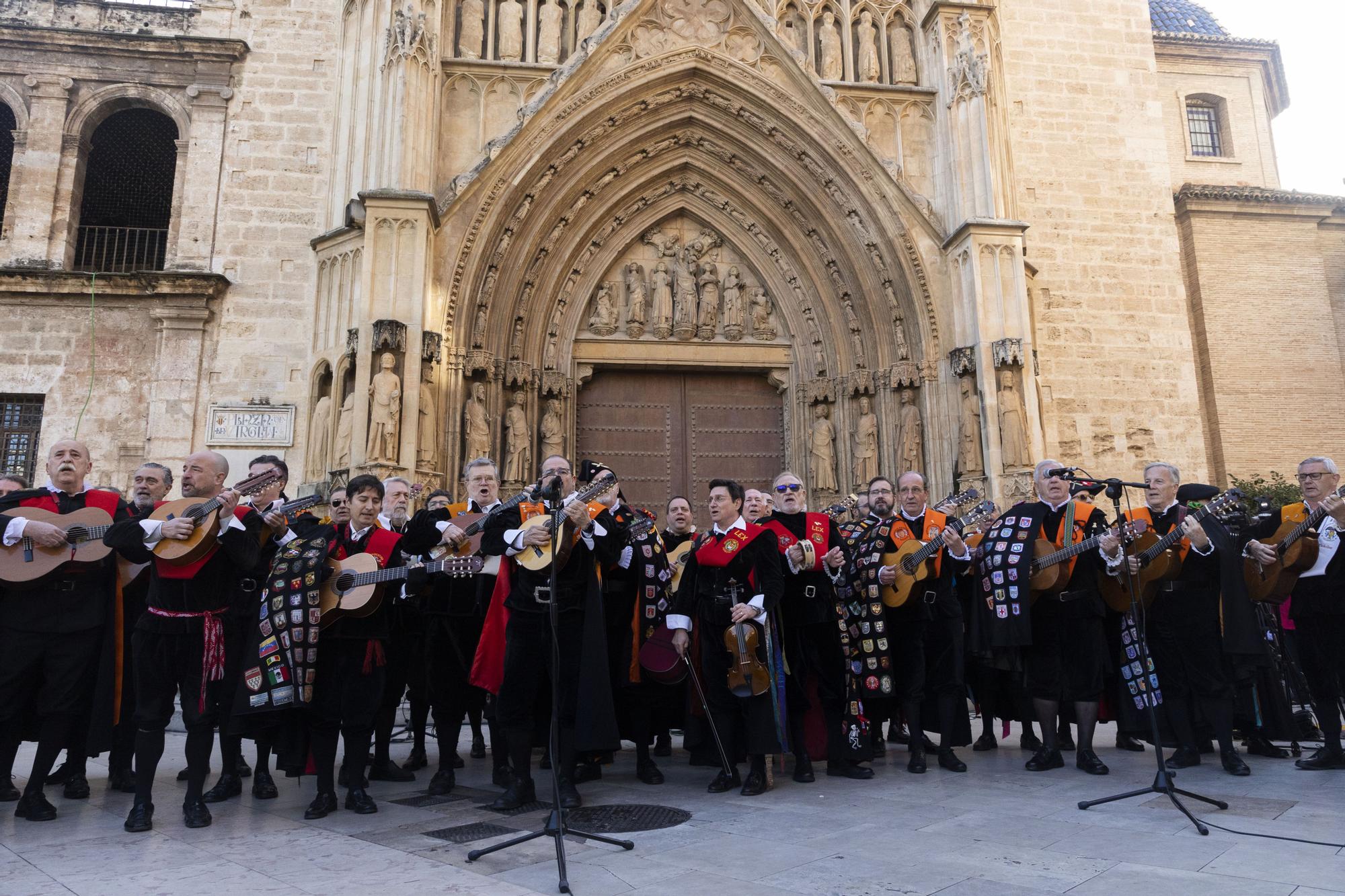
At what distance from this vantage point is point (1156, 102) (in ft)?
50.9

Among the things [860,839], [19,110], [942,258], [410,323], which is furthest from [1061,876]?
[19,110]

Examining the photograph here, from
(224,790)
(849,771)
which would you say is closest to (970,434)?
(849,771)

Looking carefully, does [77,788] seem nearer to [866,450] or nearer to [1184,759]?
[1184,759]

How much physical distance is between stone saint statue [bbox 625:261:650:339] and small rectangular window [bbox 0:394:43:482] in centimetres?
837

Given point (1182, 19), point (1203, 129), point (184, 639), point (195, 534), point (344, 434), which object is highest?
point (1182, 19)

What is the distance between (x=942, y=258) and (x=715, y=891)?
11244 mm

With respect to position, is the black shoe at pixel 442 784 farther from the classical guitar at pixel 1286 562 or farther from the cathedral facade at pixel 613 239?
the cathedral facade at pixel 613 239

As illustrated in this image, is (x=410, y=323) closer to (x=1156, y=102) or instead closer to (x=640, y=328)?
(x=640, y=328)

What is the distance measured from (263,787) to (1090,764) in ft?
17.5

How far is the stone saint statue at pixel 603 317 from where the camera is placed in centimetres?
1405

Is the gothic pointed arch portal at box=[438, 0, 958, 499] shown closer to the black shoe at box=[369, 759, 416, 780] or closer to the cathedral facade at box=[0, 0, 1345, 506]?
the cathedral facade at box=[0, 0, 1345, 506]

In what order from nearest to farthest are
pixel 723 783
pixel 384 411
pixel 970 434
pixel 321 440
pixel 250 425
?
pixel 723 783 < pixel 384 411 < pixel 321 440 < pixel 970 434 < pixel 250 425

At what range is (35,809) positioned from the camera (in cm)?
510

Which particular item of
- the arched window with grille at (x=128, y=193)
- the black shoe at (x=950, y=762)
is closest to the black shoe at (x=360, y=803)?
the black shoe at (x=950, y=762)
